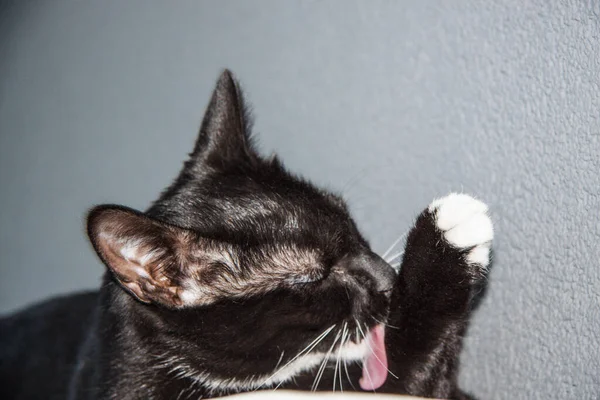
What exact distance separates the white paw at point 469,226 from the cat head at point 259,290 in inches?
5.4

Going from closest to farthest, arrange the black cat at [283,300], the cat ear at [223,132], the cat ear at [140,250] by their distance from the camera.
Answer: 1. the cat ear at [140,250]
2. the black cat at [283,300]
3. the cat ear at [223,132]

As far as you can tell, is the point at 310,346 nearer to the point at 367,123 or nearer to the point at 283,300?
the point at 283,300

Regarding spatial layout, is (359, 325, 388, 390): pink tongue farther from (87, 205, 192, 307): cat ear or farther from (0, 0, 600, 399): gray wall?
(87, 205, 192, 307): cat ear

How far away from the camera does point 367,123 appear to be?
53.6 inches

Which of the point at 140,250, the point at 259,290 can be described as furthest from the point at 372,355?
the point at 140,250

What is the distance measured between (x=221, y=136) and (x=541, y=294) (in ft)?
2.20

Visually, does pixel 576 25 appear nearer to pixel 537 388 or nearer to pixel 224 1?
pixel 537 388

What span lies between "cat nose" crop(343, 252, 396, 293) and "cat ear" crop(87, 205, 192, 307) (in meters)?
0.28

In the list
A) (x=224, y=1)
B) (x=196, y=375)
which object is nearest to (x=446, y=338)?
(x=196, y=375)

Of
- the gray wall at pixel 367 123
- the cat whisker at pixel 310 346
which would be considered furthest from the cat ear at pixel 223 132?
the cat whisker at pixel 310 346

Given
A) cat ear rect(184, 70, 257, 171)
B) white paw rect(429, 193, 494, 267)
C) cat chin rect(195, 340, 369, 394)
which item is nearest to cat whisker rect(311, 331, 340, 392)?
cat chin rect(195, 340, 369, 394)

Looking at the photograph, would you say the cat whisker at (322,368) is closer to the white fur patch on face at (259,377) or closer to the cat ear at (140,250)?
the white fur patch on face at (259,377)

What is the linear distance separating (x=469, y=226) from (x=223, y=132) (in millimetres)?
543

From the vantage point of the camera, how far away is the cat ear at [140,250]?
926 mm
